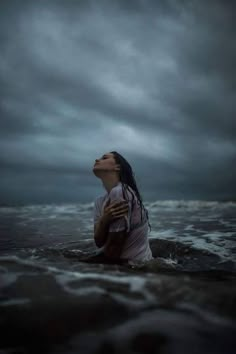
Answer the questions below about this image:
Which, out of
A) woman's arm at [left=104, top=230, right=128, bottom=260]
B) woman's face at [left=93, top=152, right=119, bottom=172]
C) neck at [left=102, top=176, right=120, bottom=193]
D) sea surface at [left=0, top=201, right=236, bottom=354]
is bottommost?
sea surface at [left=0, top=201, right=236, bottom=354]

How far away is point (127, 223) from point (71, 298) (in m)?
1.56

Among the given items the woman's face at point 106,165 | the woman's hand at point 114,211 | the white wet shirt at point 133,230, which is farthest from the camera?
the woman's face at point 106,165

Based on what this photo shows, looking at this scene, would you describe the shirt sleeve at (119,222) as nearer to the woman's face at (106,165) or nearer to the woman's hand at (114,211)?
the woman's hand at (114,211)

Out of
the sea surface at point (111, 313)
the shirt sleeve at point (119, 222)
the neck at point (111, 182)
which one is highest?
the neck at point (111, 182)

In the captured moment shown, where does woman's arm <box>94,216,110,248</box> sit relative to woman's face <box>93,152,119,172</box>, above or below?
below

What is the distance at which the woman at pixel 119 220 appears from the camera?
3363 millimetres

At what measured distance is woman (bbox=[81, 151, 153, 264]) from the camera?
3.36 m

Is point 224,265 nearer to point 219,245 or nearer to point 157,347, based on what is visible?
point 219,245

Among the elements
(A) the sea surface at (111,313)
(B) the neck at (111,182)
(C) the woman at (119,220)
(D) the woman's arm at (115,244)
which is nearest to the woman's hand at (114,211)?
(C) the woman at (119,220)

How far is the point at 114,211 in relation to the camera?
10.8ft

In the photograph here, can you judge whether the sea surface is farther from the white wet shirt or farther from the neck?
the neck

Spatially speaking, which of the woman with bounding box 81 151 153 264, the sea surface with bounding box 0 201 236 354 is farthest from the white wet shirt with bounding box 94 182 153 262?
the sea surface with bounding box 0 201 236 354

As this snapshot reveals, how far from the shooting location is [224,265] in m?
4.76

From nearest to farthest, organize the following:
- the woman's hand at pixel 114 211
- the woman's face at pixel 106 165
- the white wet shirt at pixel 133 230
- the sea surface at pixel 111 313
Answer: the sea surface at pixel 111 313 → the woman's hand at pixel 114 211 → the white wet shirt at pixel 133 230 → the woman's face at pixel 106 165
